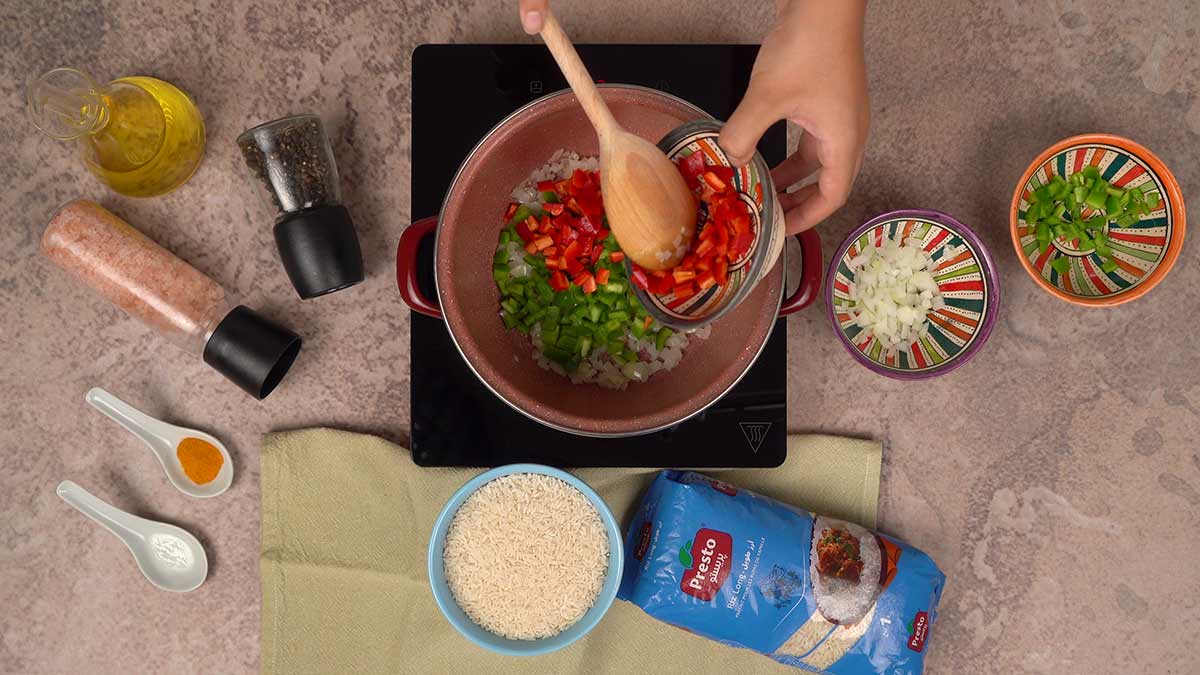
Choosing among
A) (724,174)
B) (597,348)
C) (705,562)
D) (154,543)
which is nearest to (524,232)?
(597,348)

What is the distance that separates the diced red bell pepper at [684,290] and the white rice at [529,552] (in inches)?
14.9

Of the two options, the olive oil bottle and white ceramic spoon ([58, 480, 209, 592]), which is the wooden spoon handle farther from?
white ceramic spoon ([58, 480, 209, 592])

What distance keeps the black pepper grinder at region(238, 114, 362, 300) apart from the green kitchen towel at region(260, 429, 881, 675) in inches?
10.7

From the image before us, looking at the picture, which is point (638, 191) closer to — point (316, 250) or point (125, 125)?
point (316, 250)

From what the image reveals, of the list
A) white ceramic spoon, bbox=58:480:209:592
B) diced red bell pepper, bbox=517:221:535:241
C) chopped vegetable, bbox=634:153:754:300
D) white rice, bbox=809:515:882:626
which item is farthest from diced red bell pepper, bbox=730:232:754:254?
white ceramic spoon, bbox=58:480:209:592

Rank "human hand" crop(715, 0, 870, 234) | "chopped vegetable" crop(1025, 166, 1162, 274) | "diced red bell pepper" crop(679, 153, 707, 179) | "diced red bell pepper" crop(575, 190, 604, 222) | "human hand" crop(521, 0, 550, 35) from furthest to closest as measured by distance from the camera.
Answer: "chopped vegetable" crop(1025, 166, 1162, 274), "diced red bell pepper" crop(575, 190, 604, 222), "diced red bell pepper" crop(679, 153, 707, 179), "human hand" crop(715, 0, 870, 234), "human hand" crop(521, 0, 550, 35)

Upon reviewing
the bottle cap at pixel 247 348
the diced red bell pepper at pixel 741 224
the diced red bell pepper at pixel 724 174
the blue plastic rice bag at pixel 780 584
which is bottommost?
the blue plastic rice bag at pixel 780 584

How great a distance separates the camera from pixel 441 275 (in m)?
1.08

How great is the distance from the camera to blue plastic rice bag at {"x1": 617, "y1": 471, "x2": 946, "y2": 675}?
1236 millimetres

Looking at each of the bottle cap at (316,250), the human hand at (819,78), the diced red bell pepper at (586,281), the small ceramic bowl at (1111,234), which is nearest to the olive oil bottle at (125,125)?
the bottle cap at (316,250)

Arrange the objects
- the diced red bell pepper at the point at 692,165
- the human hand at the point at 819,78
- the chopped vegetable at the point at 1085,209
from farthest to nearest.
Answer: the chopped vegetable at the point at 1085,209, the diced red bell pepper at the point at 692,165, the human hand at the point at 819,78

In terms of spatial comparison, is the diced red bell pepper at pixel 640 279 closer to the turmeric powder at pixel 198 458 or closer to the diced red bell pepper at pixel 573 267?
the diced red bell pepper at pixel 573 267

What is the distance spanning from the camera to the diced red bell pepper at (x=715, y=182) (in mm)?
1042

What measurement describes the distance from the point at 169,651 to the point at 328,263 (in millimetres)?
726
